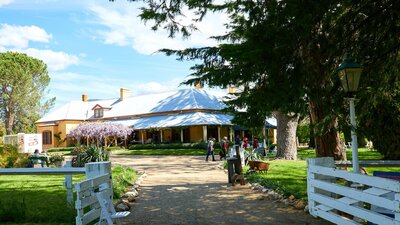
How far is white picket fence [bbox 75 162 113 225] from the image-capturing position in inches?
214

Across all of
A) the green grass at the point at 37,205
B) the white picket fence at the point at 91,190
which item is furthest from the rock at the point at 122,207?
the white picket fence at the point at 91,190

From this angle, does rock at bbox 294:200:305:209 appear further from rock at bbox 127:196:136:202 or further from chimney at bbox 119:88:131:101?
chimney at bbox 119:88:131:101

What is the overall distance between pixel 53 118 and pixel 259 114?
47.1m

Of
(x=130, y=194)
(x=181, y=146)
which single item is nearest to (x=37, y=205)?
(x=130, y=194)

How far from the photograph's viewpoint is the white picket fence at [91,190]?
17.8ft

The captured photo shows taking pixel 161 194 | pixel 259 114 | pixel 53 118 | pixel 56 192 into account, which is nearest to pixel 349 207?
pixel 259 114

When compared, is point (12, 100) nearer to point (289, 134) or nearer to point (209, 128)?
point (209, 128)

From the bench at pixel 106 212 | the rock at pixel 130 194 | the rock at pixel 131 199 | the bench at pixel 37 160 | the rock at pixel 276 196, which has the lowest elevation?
the rock at pixel 276 196

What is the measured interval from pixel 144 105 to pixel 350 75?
42.9 m

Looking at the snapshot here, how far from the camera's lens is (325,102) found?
7.24 meters

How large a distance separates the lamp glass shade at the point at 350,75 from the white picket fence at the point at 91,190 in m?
3.97

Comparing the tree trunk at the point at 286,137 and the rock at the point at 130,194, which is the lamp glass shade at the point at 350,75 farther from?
the tree trunk at the point at 286,137

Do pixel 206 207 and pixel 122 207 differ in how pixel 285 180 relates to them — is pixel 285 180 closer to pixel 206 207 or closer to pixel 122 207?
pixel 206 207

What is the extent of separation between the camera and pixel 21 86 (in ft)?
179
